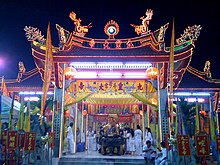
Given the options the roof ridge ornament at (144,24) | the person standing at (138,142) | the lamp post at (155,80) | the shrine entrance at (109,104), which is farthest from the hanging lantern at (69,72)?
the person standing at (138,142)

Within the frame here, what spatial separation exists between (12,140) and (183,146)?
16.3 ft

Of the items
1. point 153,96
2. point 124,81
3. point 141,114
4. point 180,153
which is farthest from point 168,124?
point 141,114

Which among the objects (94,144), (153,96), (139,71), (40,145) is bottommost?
(94,144)

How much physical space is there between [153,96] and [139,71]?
4.99 ft

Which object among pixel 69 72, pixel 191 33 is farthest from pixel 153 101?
pixel 69 72

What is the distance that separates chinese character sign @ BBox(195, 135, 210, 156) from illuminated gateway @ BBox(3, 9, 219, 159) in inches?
161

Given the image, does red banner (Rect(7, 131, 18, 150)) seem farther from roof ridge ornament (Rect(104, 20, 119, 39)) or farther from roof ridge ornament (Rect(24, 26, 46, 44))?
roof ridge ornament (Rect(104, 20, 119, 39))

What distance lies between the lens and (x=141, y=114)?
17.4 metres

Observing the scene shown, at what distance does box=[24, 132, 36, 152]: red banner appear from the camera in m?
8.05

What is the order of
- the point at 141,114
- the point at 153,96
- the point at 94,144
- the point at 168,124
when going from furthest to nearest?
1. the point at 141,114
2. the point at 94,144
3. the point at 153,96
4. the point at 168,124

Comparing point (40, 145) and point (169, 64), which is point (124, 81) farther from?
point (40, 145)

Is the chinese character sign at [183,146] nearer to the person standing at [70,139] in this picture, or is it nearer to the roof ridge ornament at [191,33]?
the roof ridge ornament at [191,33]

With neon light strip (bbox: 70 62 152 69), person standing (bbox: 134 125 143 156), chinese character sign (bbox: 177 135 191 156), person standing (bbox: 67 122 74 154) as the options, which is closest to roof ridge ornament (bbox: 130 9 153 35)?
neon light strip (bbox: 70 62 152 69)

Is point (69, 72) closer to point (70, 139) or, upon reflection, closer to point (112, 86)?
point (112, 86)
